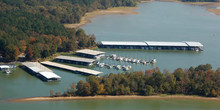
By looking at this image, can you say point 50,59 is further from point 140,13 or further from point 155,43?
point 140,13

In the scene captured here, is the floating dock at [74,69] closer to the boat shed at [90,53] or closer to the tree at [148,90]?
the boat shed at [90,53]

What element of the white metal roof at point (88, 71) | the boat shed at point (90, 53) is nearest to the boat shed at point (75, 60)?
the boat shed at point (90, 53)

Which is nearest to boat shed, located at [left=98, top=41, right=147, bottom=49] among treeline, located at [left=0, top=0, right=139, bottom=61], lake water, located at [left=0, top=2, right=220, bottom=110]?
lake water, located at [left=0, top=2, right=220, bottom=110]

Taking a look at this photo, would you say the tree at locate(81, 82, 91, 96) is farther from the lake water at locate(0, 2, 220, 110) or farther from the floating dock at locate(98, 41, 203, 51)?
the floating dock at locate(98, 41, 203, 51)

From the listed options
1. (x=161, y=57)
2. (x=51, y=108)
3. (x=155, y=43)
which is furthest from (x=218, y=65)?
(x=51, y=108)

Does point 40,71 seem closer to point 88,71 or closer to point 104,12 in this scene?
point 88,71

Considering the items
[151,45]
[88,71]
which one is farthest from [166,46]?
[88,71]
